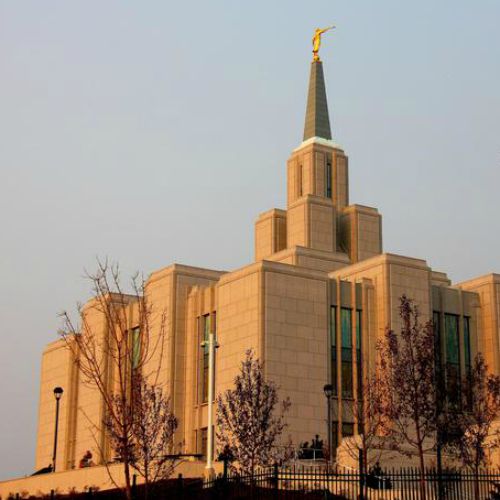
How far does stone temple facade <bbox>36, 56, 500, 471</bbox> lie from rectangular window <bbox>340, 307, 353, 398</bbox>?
9cm

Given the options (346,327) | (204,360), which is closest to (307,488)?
(346,327)

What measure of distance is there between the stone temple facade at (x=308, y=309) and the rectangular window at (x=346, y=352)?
3.4 inches

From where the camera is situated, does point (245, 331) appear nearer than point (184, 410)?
Yes

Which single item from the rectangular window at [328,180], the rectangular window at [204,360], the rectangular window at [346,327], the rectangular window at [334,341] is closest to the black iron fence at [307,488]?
the rectangular window at [334,341]

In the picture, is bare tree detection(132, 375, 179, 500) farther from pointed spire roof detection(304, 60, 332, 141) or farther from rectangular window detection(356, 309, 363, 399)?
pointed spire roof detection(304, 60, 332, 141)

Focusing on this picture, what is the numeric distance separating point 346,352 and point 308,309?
3863 mm

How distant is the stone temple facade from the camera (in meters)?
65.6

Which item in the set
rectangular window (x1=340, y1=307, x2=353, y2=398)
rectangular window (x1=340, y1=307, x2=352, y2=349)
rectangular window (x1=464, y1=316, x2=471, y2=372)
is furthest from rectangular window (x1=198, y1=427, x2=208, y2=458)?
rectangular window (x1=464, y1=316, x2=471, y2=372)

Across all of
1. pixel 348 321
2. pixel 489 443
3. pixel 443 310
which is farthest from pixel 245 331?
pixel 489 443

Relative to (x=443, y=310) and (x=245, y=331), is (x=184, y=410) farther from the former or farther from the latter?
(x=443, y=310)

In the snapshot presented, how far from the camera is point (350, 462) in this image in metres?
51.1

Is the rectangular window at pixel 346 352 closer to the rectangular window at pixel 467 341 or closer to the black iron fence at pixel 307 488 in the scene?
the rectangular window at pixel 467 341

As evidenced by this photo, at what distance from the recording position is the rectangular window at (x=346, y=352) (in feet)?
220

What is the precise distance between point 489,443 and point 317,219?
30.7 meters
